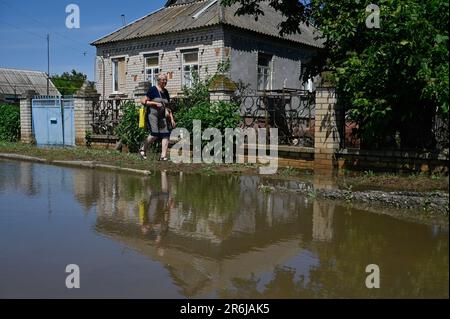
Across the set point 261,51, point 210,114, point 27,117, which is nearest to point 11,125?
point 27,117

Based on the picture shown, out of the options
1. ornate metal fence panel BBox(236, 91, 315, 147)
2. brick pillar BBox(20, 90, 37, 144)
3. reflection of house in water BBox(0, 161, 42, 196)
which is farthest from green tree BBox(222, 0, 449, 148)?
brick pillar BBox(20, 90, 37, 144)

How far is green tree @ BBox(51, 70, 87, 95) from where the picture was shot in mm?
65312

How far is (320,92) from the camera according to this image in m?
10.8

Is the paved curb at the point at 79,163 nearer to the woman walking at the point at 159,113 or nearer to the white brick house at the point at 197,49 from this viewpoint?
the woman walking at the point at 159,113

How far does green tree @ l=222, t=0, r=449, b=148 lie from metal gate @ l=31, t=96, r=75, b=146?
36.4 ft

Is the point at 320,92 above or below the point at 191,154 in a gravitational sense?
above

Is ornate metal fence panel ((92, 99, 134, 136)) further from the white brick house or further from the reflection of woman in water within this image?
the reflection of woman in water

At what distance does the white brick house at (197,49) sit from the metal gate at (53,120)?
541 centimetres

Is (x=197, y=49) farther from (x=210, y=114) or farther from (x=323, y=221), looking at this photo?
(x=323, y=221)

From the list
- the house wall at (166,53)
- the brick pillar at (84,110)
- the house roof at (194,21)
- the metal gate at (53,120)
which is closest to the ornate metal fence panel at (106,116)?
the brick pillar at (84,110)

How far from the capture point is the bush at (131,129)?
14453 mm
